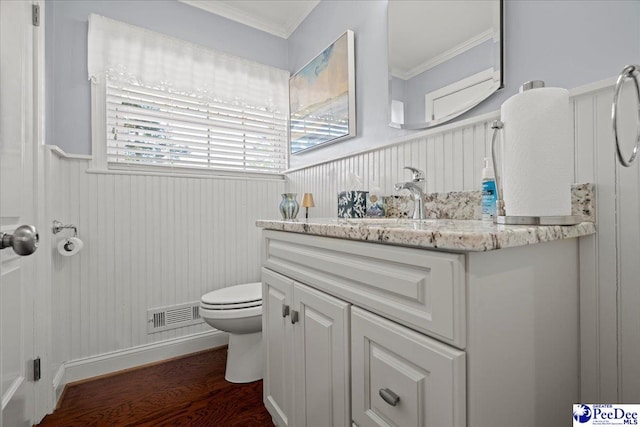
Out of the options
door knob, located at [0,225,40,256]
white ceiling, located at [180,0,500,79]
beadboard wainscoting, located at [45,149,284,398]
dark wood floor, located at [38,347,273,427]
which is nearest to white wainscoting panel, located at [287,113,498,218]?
white ceiling, located at [180,0,500,79]

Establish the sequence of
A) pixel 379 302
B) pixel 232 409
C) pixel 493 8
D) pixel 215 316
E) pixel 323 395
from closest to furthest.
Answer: pixel 379 302, pixel 323 395, pixel 493 8, pixel 232 409, pixel 215 316

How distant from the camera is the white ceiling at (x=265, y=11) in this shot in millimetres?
2152

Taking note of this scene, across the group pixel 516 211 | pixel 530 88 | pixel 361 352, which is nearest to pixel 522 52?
pixel 530 88

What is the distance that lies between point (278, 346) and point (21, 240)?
0.89 meters

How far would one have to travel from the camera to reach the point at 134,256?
1.88 metres

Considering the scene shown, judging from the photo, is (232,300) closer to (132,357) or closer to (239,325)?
(239,325)

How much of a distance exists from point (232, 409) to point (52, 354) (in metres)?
0.99

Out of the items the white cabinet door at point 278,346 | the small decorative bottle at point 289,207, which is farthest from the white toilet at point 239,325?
the small decorative bottle at point 289,207

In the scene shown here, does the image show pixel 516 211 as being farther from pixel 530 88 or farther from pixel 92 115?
pixel 92 115

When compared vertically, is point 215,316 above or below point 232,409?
above

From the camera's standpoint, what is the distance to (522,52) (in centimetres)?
103

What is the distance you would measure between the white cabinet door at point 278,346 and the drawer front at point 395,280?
200 millimetres

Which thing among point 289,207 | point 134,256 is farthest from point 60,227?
point 289,207

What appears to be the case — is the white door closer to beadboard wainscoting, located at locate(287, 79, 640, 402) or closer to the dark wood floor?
the dark wood floor
